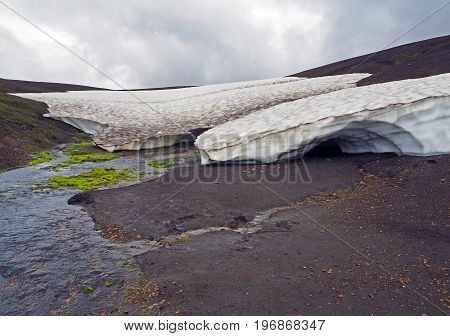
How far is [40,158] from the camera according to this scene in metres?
17.1

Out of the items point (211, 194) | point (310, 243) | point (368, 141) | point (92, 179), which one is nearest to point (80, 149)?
point (92, 179)

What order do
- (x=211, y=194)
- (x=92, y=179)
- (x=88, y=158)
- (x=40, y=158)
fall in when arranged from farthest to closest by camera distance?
(x=88, y=158), (x=40, y=158), (x=92, y=179), (x=211, y=194)

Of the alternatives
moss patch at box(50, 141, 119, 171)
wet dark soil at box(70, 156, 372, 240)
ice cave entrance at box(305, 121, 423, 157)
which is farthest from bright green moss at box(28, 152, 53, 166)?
ice cave entrance at box(305, 121, 423, 157)

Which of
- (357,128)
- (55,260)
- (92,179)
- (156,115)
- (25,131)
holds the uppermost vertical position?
(156,115)

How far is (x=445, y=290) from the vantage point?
5242 mm

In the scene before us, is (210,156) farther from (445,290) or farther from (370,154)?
(445,290)

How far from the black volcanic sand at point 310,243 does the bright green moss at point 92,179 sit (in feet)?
5.28

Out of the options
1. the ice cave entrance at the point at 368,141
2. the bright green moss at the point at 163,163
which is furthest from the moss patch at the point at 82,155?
the ice cave entrance at the point at 368,141

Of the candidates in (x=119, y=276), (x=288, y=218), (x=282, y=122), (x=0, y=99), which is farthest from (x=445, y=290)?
(x=0, y=99)

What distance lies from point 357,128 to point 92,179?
9.77 metres

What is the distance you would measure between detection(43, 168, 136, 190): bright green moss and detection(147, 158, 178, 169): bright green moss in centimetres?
131

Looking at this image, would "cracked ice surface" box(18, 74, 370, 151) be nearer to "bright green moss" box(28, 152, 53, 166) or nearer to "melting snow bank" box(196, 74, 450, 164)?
"bright green moss" box(28, 152, 53, 166)

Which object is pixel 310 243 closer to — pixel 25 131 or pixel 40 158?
pixel 40 158
